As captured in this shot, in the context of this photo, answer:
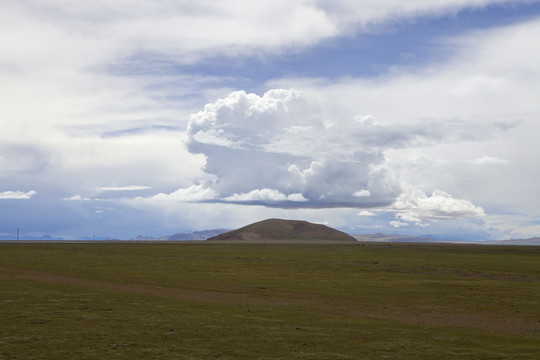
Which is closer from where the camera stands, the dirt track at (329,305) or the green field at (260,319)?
the green field at (260,319)

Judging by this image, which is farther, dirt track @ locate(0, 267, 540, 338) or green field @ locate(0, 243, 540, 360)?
dirt track @ locate(0, 267, 540, 338)

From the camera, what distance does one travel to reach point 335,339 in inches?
809

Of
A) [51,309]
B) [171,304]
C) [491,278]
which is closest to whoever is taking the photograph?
[51,309]

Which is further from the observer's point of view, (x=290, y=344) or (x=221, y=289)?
(x=221, y=289)

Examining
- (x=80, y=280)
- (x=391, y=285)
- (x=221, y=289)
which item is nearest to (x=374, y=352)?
(x=221, y=289)

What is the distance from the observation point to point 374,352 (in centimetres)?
1817

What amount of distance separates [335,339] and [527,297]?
26.2 metres

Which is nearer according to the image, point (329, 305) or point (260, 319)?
point (260, 319)

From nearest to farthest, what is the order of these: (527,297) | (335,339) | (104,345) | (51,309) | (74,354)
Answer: (74,354)
(104,345)
(335,339)
(51,309)
(527,297)

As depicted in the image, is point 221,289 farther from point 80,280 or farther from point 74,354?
point 74,354

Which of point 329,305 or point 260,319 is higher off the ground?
point 260,319

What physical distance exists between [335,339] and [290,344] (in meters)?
2.34

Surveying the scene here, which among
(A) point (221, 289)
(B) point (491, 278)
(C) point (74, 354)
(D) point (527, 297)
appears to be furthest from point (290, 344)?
(B) point (491, 278)

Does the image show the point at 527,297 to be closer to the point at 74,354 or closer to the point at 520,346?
the point at 520,346
